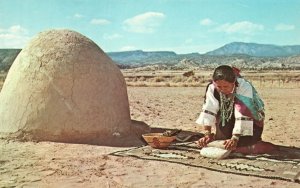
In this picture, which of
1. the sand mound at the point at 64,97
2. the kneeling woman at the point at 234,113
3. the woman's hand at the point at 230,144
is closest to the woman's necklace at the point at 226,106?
the kneeling woman at the point at 234,113

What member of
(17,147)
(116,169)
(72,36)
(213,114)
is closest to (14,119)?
(17,147)

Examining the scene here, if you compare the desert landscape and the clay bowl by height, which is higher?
the clay bowl

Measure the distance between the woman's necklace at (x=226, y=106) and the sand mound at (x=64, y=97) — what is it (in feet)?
6.65

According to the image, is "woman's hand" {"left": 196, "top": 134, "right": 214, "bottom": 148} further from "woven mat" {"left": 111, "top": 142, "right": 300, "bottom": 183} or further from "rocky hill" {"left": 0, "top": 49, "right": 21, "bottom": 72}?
"rocky hill" {"left": 0, "top": 49, "right": 21, "bottom": 72}

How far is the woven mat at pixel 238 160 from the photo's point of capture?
5432mm

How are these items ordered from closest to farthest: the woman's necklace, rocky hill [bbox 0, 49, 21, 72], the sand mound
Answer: the woman's necklace → the sand mound → rocky hill [bbox 0, 49, 21, 72]

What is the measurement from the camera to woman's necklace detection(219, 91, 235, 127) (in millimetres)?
6500

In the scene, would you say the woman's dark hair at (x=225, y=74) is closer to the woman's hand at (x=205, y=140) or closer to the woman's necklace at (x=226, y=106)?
the woman's necklace at (x=226, y=106)

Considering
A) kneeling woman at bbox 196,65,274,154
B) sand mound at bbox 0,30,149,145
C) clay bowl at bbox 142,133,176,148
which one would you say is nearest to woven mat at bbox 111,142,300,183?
clay bowl at bbox 142,133,176,148

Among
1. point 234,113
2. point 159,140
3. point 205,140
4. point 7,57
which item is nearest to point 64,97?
point 159,140

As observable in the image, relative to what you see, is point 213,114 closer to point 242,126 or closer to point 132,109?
point 242,126

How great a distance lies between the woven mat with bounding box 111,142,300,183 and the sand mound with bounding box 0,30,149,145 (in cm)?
100

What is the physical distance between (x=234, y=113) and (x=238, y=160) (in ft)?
2.64

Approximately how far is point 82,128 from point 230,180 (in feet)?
10.4
